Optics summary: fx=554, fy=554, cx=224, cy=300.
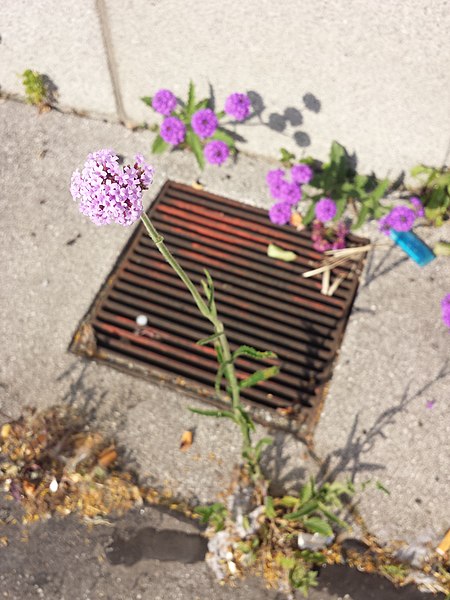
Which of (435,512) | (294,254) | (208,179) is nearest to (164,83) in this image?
(208,179)

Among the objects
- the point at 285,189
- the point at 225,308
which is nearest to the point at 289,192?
the point at 285,189

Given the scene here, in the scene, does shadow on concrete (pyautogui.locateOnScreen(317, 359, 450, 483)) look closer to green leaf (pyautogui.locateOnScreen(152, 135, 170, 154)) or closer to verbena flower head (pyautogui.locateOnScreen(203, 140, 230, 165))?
verbena flower head (pyautogui.locateOnScreen(203, 140, 230, 165))

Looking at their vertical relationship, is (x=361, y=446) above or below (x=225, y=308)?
below

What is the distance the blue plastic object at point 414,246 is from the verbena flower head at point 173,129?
1.32 meters

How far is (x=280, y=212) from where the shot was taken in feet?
9.96

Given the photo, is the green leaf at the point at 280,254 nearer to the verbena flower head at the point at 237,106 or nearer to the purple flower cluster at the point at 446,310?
the verbena flower head at the point at 237,106

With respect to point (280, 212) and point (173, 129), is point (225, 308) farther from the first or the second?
point (173, 129)

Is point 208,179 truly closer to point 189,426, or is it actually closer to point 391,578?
point 189,426

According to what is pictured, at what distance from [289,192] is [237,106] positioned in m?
0.53

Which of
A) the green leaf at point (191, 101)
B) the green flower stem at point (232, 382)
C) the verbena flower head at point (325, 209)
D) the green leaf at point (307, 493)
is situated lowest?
the green leaf at point (307, 493)

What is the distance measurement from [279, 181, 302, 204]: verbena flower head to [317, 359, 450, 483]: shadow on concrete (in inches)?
45.3

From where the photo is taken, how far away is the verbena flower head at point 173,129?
122 inches

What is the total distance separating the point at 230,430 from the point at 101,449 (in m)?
0.63

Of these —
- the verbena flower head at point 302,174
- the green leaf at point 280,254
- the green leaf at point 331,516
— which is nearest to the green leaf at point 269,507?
the green leaf at point 331,516
